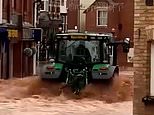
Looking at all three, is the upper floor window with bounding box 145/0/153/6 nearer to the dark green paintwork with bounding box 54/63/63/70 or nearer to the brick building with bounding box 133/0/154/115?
the brick building with bounding box 133/0/154/115


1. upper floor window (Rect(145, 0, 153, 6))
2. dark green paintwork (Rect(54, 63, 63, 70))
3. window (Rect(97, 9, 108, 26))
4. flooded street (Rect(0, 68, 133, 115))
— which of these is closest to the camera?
upper floor window (Rect(145, 0, 153, 6))

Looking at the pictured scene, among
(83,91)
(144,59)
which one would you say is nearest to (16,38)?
(83,91)

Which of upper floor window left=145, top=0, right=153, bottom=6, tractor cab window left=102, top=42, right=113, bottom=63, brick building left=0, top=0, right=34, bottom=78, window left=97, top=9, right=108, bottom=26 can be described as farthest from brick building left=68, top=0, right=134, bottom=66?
upper floor window left=145, top=0, right=153, bottom=6

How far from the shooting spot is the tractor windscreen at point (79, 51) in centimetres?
2330

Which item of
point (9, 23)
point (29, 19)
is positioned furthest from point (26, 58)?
point (9, 23)

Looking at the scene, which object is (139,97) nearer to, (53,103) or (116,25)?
(53,103)

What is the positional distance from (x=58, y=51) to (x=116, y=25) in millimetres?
32641

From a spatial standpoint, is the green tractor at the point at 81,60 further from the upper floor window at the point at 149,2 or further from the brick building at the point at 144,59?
the upper floor window at the point at 149,2

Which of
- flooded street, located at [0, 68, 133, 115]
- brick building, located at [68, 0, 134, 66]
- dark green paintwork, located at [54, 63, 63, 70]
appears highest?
brick building, located at [68, 0, 134, 66]

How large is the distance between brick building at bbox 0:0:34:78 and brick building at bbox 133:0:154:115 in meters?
19.7

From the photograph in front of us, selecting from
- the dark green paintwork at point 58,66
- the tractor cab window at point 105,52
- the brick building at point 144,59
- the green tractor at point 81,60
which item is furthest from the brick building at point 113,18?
the brick building at point 144,59

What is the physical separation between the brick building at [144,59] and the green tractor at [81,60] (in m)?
11.0

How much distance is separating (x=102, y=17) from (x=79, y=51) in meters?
34.1

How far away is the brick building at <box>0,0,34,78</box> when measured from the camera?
32250mm
